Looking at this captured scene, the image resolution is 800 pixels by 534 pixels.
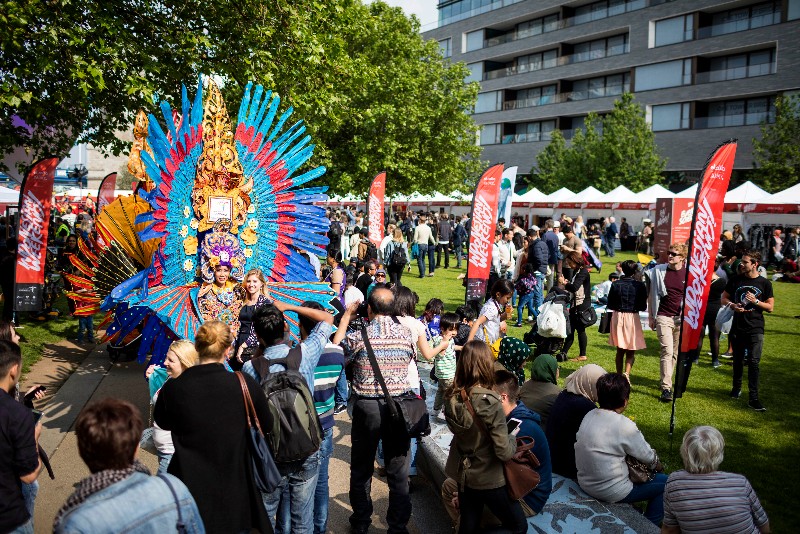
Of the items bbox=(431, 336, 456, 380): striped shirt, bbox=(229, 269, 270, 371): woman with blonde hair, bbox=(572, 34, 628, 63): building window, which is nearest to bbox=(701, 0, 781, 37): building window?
bbox=(572, 34, 628, 63): building window

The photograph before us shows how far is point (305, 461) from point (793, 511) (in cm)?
410

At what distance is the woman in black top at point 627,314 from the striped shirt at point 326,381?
486 centimetres

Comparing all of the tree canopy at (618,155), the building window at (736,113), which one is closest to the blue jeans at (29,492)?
the tree canopy at (618,155)

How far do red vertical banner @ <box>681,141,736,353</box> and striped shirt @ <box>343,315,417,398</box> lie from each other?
331cm

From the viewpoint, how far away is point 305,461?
157 inches

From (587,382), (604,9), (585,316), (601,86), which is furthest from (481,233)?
(604,9)

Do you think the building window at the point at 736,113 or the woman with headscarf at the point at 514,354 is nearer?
the woman with headscarf at the point at 514,354

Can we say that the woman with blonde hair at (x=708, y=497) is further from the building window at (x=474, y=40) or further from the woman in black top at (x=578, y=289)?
the building window at (x=474, y=40)

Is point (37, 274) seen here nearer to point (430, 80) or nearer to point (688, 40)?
point (430, 80)

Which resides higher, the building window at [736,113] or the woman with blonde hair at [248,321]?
the building window at [736,113]

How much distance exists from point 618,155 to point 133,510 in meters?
37.5

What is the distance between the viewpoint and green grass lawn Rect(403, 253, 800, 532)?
18.5 ft

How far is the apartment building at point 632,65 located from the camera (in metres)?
36.2

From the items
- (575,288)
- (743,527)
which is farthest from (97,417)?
(575,288)
